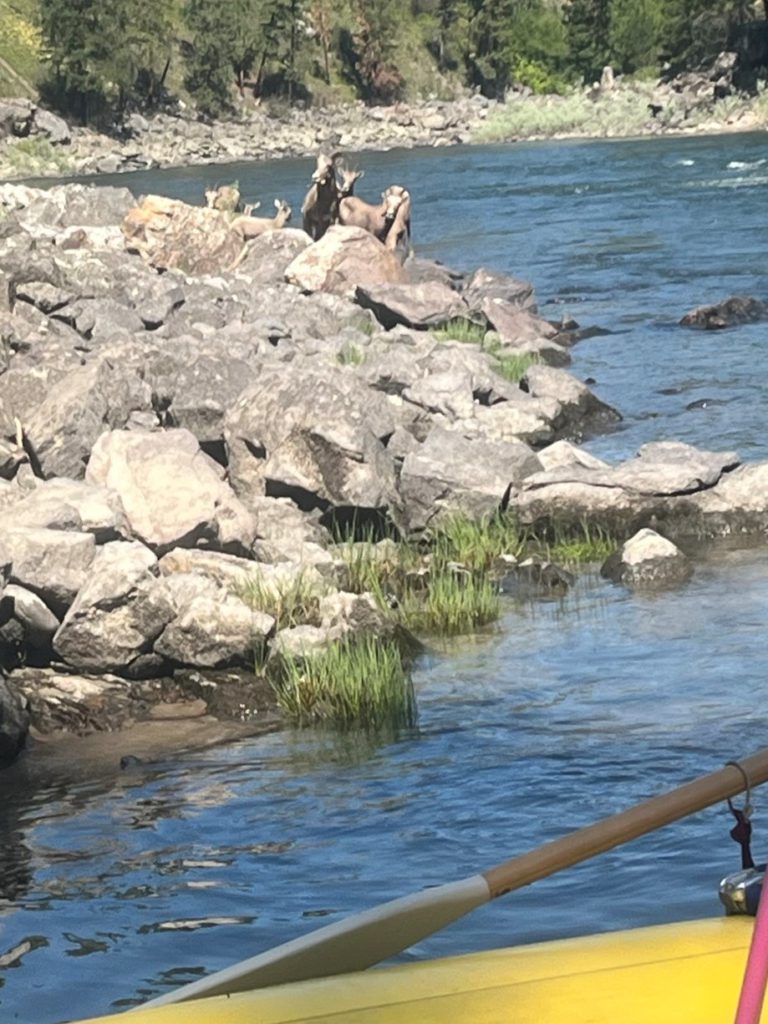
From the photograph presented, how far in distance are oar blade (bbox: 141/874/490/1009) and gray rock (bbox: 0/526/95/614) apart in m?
3.69

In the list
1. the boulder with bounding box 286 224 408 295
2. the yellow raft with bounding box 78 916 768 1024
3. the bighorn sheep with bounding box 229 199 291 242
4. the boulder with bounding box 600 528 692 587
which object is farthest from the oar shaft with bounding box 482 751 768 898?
the bighorn sheep with bounding box 229 199 291 242

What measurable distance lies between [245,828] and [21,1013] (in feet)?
4.28

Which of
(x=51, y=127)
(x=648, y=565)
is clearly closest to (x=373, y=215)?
(x=648, y=565)

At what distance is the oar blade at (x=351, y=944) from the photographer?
318 cm

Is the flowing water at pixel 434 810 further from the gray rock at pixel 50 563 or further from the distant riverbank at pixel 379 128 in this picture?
the distant riverbank at pixel 379 128

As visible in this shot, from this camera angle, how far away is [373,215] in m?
20.1

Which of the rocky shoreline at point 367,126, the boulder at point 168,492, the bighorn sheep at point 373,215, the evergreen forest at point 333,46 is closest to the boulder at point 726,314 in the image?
the bighorn sheep at point 373,215

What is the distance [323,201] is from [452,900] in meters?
17.4

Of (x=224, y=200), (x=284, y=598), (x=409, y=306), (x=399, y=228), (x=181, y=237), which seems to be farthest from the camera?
(x=224, y=200)

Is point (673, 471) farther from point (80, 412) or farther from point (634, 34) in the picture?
point (634, 34)

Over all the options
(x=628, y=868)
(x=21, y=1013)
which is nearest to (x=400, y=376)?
(x=628, y=868)

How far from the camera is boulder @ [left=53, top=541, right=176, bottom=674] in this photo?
6711 millimetres

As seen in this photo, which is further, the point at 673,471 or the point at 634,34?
the point at 634,34

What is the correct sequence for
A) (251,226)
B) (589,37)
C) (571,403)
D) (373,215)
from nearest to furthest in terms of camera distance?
(571,403) < (251,226) < (373,215) < (589,37)
